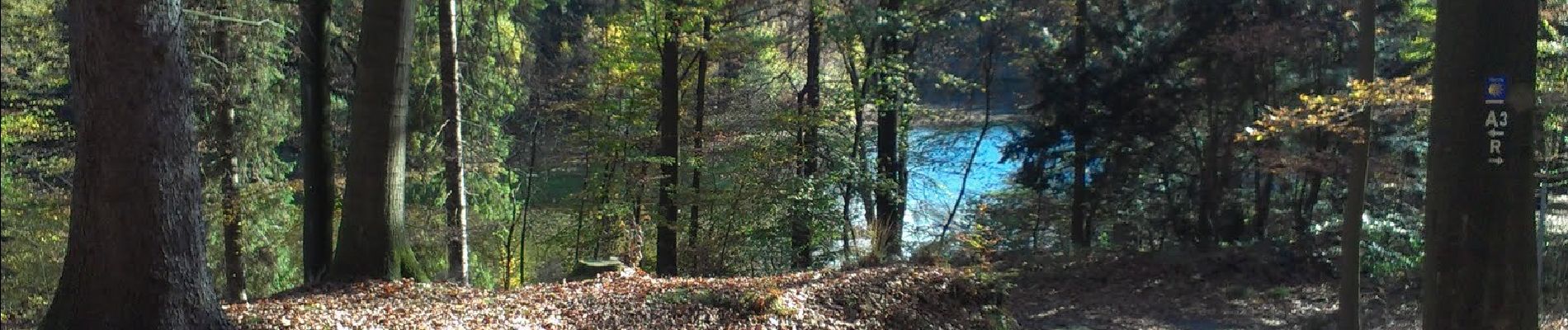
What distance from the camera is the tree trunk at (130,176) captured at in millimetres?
4645

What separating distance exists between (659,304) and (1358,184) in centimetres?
728

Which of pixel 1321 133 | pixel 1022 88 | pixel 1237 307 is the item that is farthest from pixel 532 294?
pixel 1022 88

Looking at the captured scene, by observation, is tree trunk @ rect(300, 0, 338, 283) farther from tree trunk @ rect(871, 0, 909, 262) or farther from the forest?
tree trunk @ rect(871, 0, 909, 262)

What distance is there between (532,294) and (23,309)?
14.1m

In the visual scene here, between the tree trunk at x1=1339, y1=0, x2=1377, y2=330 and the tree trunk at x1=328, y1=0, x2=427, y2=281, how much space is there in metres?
8.57

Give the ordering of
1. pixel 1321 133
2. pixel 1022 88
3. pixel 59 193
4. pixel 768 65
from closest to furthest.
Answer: pixel 59 193, pixel 1321 133, pixel 768 65, pixel 1022 88

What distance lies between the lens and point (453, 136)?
13414 millimetres

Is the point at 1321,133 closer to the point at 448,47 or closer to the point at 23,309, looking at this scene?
the point at 448,47

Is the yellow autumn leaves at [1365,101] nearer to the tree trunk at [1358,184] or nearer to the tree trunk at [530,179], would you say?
the tree trunk at [1358,184]

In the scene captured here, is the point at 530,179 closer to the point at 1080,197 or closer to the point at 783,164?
the point at 783,164

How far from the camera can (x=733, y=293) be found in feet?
26.4

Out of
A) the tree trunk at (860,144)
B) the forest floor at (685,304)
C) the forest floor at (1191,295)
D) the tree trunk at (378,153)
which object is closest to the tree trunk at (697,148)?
the tree trunk at (860,144)

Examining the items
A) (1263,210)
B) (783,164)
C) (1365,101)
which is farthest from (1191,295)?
(1365,101)

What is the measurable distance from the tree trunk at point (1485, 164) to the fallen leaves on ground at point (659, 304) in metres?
4.12
